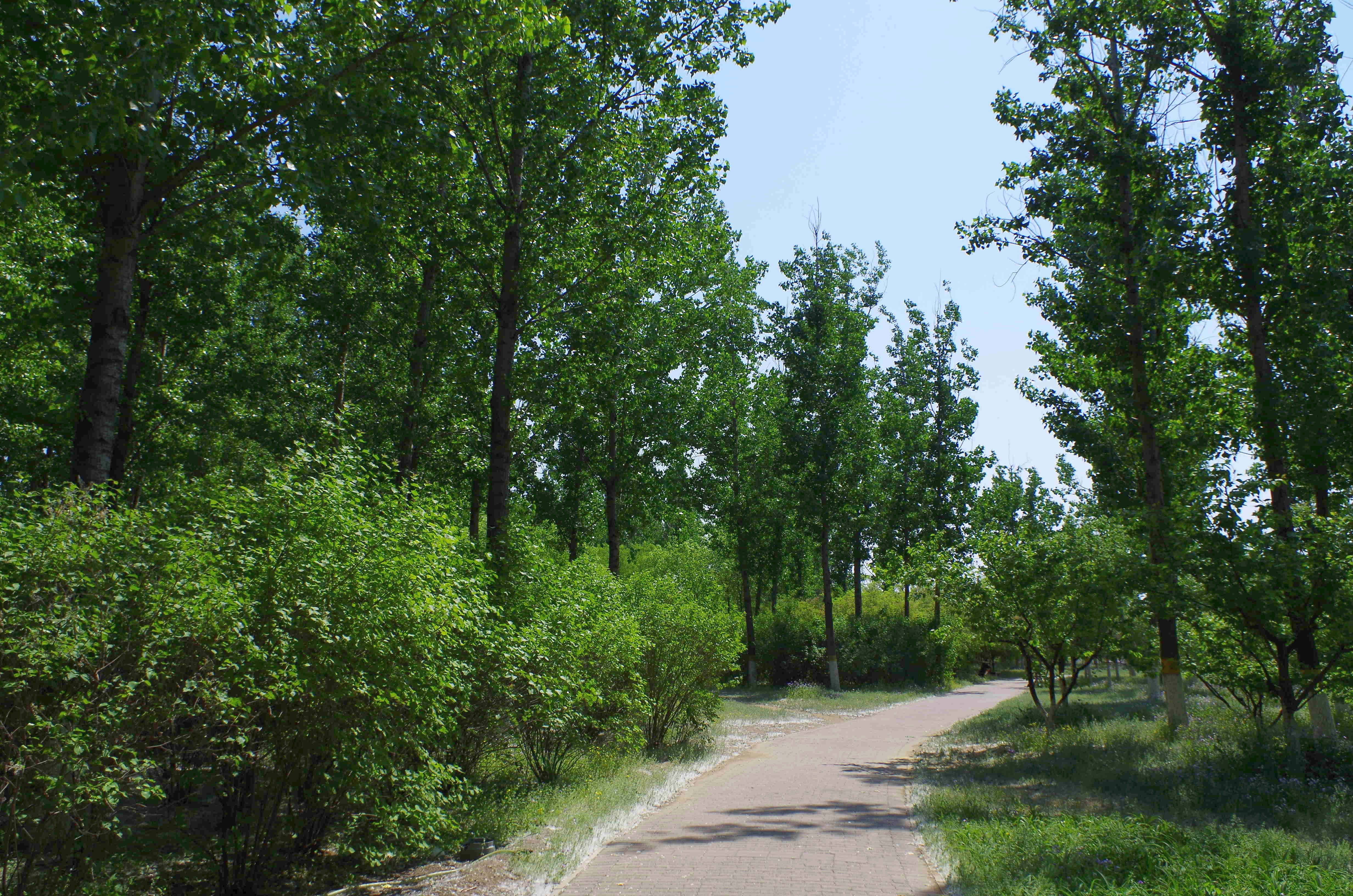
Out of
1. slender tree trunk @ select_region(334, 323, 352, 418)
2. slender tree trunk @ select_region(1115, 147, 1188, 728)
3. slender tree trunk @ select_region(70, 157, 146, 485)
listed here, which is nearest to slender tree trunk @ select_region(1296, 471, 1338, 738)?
slender tree trunk @ select_region(1115, 147, 1188, 728)

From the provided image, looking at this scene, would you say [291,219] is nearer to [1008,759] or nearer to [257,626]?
[257,626]

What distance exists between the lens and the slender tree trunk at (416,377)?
17359mm

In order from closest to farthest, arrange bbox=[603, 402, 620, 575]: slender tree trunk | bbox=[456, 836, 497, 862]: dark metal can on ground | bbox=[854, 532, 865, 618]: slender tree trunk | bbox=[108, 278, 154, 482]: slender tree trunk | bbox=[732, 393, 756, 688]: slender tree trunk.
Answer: bbox=[456, 836, 497, 862]: dark metal can on ground < bbox=[108, 278, 154, 482]: slender tree trunk < bbox=[603, 402, 620, 575]: slender tree trunk < bbox=[732, 393, 756, 688]: slender tree trunk < bbox=[854, 532, 865, 618]: slender tree trunk

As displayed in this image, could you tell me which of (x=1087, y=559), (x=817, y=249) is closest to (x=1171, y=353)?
(x=1087, y=559)

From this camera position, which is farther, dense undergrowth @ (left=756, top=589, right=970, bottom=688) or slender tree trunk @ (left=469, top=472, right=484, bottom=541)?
dense undergrowth @ (left=756, top=589, right=970, bottom=688)

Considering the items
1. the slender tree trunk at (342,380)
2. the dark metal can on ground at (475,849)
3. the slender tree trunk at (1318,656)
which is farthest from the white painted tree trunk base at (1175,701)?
the slender tree trunk at (342,380)

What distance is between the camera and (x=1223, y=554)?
11.6 m

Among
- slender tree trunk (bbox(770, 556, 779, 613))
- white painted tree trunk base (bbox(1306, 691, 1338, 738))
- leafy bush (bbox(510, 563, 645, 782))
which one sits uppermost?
slender tree trunk (bbox(770, 556, 779, 613))

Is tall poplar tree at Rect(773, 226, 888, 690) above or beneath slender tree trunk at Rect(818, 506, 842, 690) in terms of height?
above

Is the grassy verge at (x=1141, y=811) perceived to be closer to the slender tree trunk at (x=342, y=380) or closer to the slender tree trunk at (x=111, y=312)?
the slender tree trunk at (x=111, y=312)

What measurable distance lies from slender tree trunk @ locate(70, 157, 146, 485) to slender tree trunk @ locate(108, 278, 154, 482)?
1004 centimetres

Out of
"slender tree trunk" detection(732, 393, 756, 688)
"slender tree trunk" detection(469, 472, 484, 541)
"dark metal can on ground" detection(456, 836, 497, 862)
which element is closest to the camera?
"dark metal can on ground" detection(456, 836, 497, 862)

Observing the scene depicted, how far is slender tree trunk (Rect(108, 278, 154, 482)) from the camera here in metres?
17.0

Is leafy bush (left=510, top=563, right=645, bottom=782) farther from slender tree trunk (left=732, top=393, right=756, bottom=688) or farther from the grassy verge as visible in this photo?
slender tree trunk (left=732, top=393, right=756, bottom=688)
